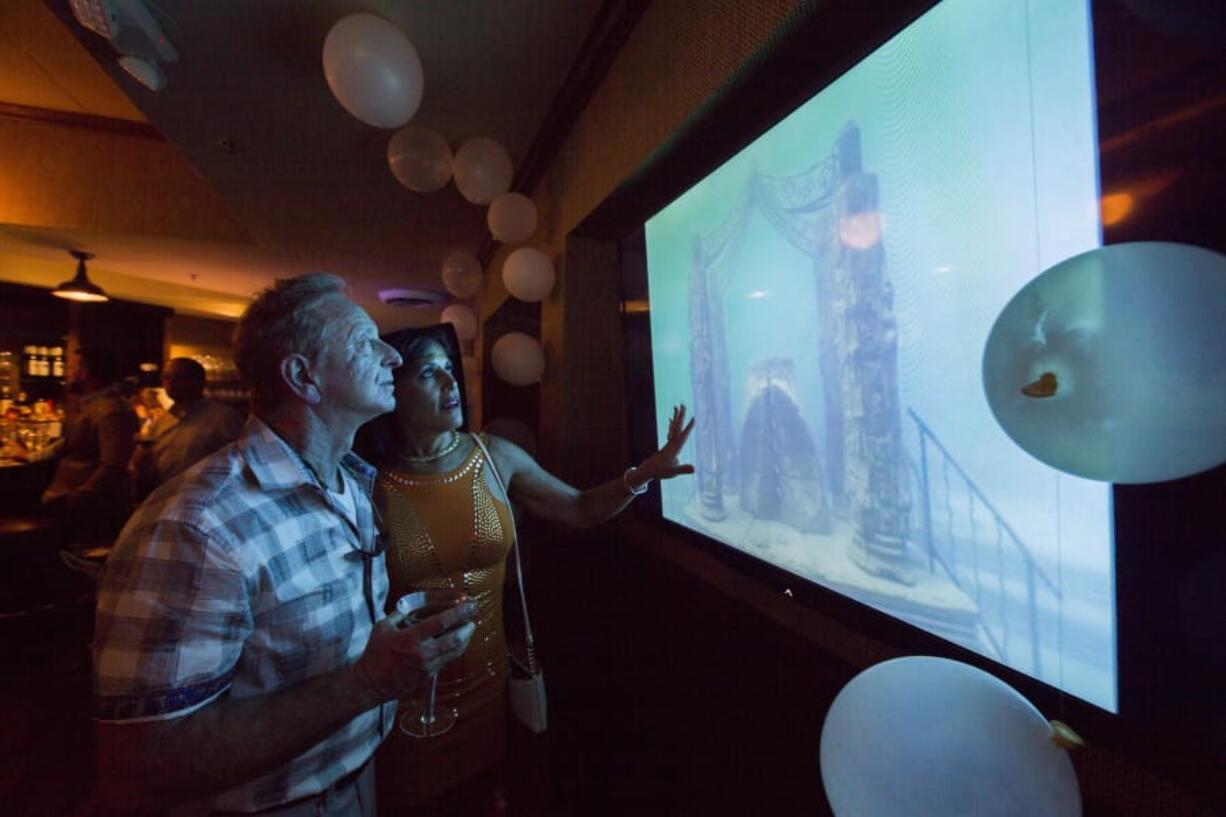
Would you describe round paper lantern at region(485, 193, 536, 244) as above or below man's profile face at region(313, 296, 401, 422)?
above

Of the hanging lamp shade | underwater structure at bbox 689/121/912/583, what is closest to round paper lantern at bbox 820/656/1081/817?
underwater structure at bbox 689/121/912/583

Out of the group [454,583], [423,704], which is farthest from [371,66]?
[423,704]

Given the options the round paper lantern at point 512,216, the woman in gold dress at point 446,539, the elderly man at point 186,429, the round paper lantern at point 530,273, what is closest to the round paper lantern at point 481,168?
the round paper lantern at point 512,216

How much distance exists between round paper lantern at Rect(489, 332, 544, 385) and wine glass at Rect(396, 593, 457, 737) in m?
1.44

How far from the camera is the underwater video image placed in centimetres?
57

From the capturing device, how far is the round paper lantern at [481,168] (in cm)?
217

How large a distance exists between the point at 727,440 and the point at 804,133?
74 centimetres

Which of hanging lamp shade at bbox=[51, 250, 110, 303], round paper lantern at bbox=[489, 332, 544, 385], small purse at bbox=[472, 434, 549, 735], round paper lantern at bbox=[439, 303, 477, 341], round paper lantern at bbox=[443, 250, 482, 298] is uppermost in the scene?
hanging lamp shade at bbox=[51, 250, 110, 303]

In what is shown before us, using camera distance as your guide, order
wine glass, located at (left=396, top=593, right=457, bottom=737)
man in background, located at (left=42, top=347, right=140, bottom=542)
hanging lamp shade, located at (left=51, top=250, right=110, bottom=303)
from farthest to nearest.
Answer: hanging lamp shade, located at (left=51, top=250, right=110, bottom=303)
man in background, located at (left=42, top=347, right=140, bottom=542)
wine glass, located at (left=396, top=593, right=457, bottom=737)

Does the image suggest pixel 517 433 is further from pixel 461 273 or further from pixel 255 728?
pixel 255 728

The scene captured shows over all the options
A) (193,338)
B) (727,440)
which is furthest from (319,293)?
(193,338)

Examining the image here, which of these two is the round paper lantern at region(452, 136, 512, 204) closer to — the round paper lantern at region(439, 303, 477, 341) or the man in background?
the round paper lantern at region(439, 303, 477, 341)

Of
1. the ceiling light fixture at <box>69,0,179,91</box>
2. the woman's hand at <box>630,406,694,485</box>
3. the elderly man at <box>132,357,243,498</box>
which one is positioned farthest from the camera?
the elderly man at <box>132,357,243,498</box>

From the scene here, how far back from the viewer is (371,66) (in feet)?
5.02
